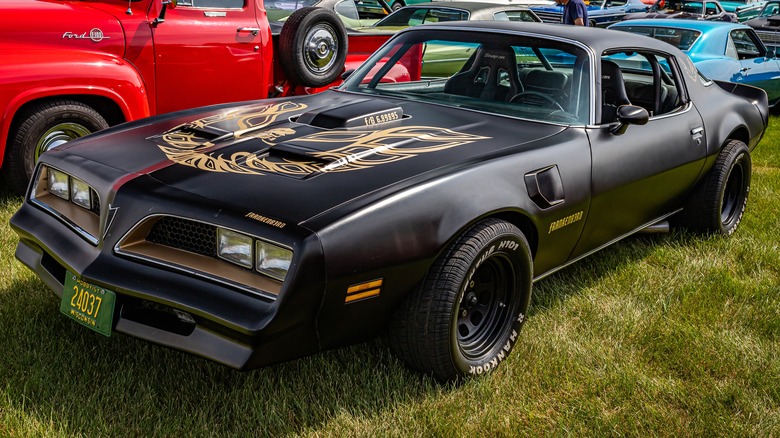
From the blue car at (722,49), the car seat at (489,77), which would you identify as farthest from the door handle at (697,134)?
the blue car at (722,49)

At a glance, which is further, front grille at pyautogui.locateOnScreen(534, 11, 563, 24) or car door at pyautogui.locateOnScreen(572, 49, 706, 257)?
front grille at pyautogui.locateOnScreen(534, 11, 563, 24)

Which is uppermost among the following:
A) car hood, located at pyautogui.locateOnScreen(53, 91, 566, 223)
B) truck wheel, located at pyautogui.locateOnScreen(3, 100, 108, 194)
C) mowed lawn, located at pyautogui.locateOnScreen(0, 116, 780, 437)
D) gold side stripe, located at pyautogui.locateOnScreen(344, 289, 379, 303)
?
car hood, located at pyautogui.locateOnScreen(53, 91, 566, 223)

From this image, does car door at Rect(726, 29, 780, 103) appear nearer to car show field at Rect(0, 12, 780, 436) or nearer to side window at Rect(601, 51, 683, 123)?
side window at Rect(601, 51, 683, 123)

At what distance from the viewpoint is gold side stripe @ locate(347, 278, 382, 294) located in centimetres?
268

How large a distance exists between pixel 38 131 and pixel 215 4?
5.38ft

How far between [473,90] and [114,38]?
8.44ft

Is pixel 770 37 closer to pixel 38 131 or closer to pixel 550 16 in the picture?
pixel 550 16

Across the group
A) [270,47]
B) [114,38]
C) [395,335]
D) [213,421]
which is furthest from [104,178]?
[270,47]

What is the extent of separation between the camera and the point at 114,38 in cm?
532

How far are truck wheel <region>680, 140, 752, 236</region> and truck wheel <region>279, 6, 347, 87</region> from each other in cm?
289

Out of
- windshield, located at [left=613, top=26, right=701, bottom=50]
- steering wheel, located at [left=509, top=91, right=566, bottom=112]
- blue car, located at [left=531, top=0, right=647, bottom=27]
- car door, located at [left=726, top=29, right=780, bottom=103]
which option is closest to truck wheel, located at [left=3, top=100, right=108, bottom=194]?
steering wheel, located at [left=509, top=91, right=566, bottom=112]

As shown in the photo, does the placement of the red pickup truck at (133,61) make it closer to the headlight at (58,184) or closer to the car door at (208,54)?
the car door at (208,54)

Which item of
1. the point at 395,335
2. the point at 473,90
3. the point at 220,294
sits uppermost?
the point at 473,90

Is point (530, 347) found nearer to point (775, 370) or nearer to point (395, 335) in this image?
point (395, 335)
